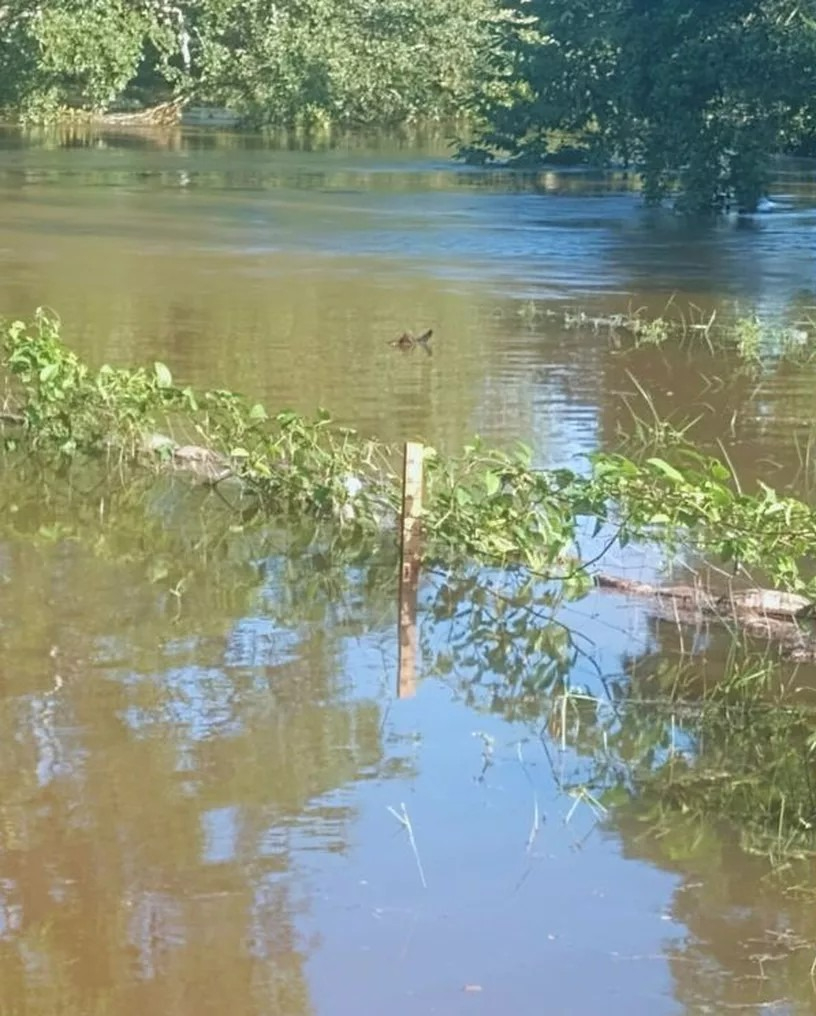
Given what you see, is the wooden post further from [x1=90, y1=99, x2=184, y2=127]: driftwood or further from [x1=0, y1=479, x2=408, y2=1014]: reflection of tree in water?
[x1=90, y1=99, x2=184, y2=127]: driftwood

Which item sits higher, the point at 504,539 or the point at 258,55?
the point at 258,55

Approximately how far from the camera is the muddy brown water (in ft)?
14.3

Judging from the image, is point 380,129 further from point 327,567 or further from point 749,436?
point 327,567

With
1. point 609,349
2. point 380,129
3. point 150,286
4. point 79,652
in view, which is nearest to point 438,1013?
point 79,652

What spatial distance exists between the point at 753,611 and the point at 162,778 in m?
2.63

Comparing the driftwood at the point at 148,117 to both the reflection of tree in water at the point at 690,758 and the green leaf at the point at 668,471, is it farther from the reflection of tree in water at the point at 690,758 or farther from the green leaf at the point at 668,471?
the green leaf at the point at 668,471

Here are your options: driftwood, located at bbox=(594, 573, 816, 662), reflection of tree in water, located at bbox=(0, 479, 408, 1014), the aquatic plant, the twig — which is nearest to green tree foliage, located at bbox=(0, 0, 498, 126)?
the aquatic plant

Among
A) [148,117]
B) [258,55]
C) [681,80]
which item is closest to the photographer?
[681,80]

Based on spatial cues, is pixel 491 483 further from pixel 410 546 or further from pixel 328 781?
pixel 328 781

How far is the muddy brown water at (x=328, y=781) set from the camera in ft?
14.3

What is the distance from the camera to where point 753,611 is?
696 cm

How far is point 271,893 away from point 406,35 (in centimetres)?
4185

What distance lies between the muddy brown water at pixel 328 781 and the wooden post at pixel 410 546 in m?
0.10

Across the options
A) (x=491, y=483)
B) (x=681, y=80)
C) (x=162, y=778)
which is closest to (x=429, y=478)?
(x=491, y=483)
